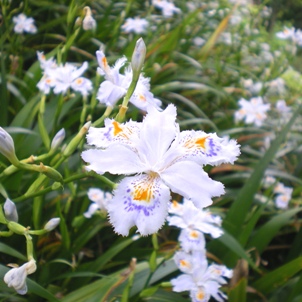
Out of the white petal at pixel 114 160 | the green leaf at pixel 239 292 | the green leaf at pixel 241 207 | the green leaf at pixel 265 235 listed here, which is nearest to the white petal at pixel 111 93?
the white petal at pixel 114 160

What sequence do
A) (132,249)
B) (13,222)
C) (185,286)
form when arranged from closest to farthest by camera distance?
(13,222)
(185,286)
(132,249)

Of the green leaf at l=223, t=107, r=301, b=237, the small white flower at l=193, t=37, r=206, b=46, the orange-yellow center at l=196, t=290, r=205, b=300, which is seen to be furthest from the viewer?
the small white flower at l=193, t=37, r=206, b=46

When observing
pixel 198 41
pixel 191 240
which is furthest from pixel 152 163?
pixel 198 41

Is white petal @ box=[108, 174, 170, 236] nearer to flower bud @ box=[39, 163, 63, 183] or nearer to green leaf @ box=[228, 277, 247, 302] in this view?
flower bud @ box=[39, 163, 63, 183]

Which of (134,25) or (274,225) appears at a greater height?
(134,25)

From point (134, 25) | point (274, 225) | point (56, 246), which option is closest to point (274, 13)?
point (134, 25)

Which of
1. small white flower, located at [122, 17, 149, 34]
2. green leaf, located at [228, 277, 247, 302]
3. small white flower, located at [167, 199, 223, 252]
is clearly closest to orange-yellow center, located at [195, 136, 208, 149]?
small white flower, located at [167, 199, 223, 252]

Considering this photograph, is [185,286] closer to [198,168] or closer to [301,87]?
[198,168]
